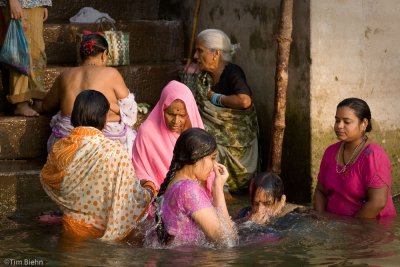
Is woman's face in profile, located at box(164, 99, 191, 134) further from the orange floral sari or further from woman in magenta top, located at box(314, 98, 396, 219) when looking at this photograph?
woman in magenta top, located at box(314, 98, 396, 219)

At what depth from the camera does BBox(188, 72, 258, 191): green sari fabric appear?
9.45 m

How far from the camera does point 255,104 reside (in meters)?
9.85

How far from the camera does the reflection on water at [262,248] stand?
668 cm

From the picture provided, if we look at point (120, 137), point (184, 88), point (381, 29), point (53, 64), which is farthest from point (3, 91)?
point (381, 29)

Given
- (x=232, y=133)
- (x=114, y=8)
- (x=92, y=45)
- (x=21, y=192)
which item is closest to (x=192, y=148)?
(x=92, y=45)

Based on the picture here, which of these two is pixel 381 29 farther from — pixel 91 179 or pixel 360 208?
pixel 91 179

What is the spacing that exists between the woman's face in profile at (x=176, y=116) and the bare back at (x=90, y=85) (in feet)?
3.04

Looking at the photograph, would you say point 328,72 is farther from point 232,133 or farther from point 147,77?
point 147,77

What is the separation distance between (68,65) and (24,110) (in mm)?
1017

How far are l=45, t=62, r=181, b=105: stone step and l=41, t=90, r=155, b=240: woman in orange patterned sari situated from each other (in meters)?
3.05

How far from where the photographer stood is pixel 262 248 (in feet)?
22.9

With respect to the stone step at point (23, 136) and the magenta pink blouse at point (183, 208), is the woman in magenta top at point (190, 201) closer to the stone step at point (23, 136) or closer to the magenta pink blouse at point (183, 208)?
the magenta pink blouse at point (183, 208)

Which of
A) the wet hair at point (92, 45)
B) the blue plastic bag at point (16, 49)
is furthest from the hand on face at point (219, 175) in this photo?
the blue plastic bag at point (16, 49)

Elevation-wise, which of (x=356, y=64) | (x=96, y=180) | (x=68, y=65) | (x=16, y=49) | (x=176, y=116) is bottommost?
(x=96, y=180)
